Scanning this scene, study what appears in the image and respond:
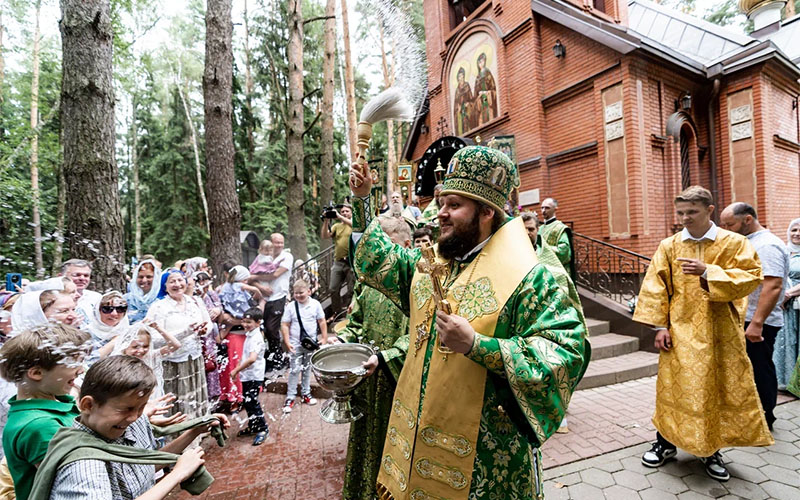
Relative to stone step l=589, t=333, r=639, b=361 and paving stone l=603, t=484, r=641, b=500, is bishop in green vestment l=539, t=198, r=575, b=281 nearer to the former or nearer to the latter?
stone step l=589, t=333, r=639, b=361

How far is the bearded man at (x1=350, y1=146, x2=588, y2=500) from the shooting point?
153cm

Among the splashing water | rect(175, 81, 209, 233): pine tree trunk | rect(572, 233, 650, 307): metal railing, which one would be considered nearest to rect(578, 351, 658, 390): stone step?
rect(572, 233, 650, 307): metal railing

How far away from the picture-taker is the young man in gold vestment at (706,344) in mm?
3156

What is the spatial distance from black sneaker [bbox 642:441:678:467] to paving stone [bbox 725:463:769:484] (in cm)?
44

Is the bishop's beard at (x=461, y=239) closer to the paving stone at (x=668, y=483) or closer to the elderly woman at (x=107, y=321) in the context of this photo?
the paving stone at (x=668, y=483)

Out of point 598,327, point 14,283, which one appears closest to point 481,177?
point 14,283

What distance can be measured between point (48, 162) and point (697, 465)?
2322 centimetres

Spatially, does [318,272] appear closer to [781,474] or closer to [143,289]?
[143,289]

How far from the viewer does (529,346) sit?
5.03ft

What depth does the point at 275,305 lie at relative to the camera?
6.84m

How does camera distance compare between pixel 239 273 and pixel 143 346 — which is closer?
pixel 143 346

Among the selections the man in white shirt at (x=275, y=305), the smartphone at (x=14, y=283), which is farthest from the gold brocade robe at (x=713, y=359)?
the smartphone at (x=14, y=283)

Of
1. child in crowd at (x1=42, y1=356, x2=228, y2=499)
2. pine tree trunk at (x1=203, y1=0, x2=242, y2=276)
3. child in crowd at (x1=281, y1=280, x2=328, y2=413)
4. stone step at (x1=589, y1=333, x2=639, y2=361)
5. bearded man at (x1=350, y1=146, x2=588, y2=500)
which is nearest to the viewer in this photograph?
child in crowd at (x1=42, y1=356, x2=228, y2=499)

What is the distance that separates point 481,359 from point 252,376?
4014 mm
